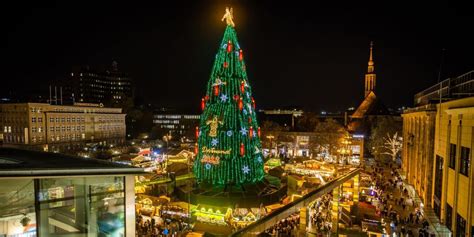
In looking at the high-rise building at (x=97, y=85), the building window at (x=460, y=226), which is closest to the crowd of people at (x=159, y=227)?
the building window at (x=460, y=226)

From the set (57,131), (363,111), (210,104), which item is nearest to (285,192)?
(210,104)

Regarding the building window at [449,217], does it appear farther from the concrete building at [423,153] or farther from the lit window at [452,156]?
the concrete building at [423,153]

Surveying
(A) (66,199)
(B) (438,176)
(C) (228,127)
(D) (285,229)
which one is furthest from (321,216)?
(A) (66,199)

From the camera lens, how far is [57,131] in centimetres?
5072

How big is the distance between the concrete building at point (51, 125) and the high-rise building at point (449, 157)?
48607 millimetres

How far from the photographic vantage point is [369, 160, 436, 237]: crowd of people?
1908 centimetres

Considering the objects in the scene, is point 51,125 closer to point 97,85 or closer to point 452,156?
point 452,156

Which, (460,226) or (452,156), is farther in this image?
(452,156)

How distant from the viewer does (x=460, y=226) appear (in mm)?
14953

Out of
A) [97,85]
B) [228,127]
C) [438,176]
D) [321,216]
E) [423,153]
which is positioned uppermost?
[97,85]

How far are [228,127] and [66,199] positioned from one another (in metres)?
17.4

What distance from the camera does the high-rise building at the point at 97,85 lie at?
354ft

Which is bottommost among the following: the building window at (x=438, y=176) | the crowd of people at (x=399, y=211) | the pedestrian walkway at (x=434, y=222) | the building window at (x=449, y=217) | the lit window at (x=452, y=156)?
the crowd of people at (x=399, y=211)

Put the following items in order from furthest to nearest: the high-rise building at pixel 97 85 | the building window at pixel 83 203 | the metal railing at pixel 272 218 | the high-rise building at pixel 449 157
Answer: the high-rise building at pixel 97 85 < the high-rise building at pixel 449 157 < the metal railing at pixel 272 218 < the building window at pixel 83 203
